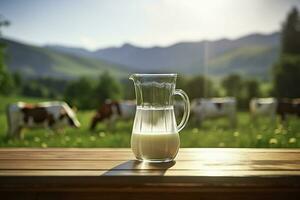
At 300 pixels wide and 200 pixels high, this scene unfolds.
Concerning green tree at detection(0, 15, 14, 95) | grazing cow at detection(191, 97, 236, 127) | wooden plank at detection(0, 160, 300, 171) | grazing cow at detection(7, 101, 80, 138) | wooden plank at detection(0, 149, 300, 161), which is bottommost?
grazing cow at detection(191, 97, 236, 127)

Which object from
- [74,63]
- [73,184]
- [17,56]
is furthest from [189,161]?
[74,63]

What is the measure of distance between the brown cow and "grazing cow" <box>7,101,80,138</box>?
0.80 metres

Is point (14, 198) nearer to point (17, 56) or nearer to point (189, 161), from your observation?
point (189, 161)

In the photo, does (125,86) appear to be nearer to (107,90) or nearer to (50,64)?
(107,90)

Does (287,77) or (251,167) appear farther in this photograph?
(287,77)

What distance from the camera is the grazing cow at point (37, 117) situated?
284 inches

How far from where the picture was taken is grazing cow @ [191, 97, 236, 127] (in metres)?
9.62

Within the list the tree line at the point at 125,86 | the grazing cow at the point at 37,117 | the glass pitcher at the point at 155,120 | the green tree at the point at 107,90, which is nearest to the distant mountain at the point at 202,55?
the tree line at the point at 125,86

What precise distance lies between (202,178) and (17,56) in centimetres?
1301

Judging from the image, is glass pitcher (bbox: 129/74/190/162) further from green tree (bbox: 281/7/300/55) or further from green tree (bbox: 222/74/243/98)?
green tree (bbox: 281/7/300/55)

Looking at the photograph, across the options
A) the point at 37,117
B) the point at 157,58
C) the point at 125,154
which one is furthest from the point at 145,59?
the point at 125,154

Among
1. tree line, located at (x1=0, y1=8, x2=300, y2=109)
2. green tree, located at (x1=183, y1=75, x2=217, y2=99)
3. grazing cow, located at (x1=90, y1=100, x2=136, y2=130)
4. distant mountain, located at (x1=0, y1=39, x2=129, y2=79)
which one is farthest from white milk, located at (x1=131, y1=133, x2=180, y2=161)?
green tree, located at (x1=183, y1=75, x2=217, y2=99)

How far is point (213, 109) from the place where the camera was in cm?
976

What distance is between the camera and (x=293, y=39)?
17.0 m
